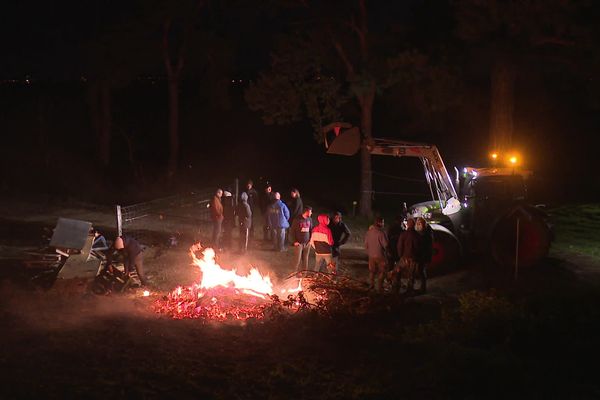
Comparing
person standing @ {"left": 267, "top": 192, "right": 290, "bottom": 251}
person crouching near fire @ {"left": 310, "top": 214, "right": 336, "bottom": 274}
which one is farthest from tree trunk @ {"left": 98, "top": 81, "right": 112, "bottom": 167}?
person crouching near fire @ {"left": 310, "top": 214, "right": 336, "bottom": 274}

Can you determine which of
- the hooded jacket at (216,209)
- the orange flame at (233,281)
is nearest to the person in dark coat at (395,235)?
the orange flame at (233,281)

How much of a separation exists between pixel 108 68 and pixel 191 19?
4.48m

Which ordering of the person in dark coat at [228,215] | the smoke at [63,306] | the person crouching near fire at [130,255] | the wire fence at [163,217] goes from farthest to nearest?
1. the wire fence at [163,217]
2. the person in dark coat at [228,215]
3. the person crouching near fire at [130,255]
4. the smoke at [63,306]

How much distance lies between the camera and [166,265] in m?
14.4

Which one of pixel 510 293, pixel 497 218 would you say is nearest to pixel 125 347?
pixel 510 293

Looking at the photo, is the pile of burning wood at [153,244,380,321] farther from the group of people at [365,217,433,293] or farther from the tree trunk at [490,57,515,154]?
the tree trunk at [490,57,515,154]

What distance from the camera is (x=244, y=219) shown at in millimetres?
15617

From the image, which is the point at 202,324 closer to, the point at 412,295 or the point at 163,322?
the point at 163,322

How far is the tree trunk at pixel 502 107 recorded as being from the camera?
18.2 metres

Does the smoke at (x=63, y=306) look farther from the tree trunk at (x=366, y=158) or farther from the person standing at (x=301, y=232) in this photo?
the tree trunk at (x=366, y=158)

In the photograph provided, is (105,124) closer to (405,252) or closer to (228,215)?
(228,215)

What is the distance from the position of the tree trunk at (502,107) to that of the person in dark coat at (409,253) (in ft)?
27.5

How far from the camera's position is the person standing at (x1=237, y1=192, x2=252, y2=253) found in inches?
615

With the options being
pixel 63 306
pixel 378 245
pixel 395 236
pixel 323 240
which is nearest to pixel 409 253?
pixel 378 245
